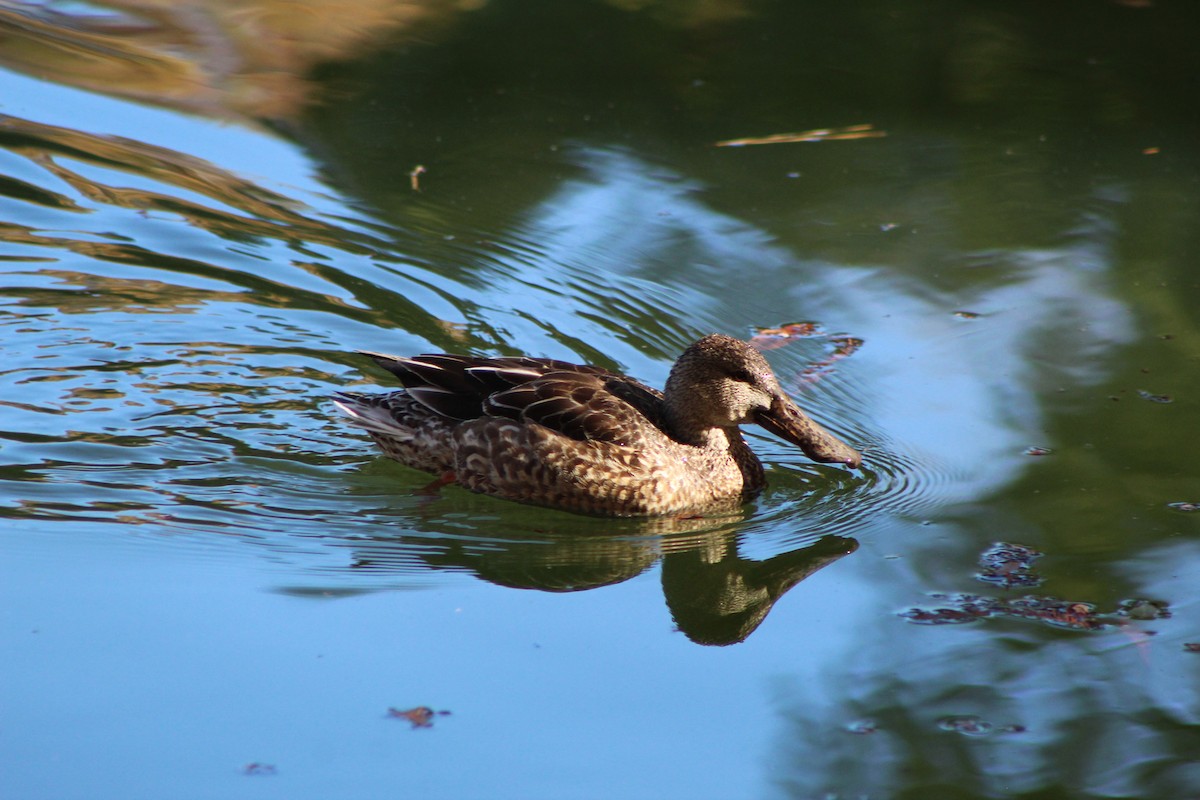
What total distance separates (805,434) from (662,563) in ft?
3.66

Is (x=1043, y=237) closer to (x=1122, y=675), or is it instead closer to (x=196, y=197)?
(x=1122, y=675)

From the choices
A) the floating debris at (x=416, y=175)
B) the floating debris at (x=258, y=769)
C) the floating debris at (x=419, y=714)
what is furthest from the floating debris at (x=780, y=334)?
the floating debris at (x=258, y=769)

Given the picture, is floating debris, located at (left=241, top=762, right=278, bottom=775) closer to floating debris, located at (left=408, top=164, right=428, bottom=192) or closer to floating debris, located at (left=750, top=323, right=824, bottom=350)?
floating debris, located at (left=750, top=323, right=824, bottom=350)

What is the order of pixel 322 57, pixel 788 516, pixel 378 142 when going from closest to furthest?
pixel 788 516 → pixel 378 142 → pixel 322 57

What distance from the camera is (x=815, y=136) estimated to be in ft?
35.1

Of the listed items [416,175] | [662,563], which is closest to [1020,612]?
[662,563]

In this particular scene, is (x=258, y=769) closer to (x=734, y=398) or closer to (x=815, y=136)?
(x=734, y=398)

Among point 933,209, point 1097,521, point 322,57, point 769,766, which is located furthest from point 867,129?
point 769,766

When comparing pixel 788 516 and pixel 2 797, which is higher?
pixel 788 516

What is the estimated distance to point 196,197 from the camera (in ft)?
30.6

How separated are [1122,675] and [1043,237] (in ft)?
15.9

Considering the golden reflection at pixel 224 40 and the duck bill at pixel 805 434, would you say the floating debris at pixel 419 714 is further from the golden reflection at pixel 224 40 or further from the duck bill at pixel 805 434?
the golden reflection at pixel 224 40

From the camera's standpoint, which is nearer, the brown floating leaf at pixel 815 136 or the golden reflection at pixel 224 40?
the brown floating leaf at pixel 815 136

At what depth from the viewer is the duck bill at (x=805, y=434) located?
21.9 feet
